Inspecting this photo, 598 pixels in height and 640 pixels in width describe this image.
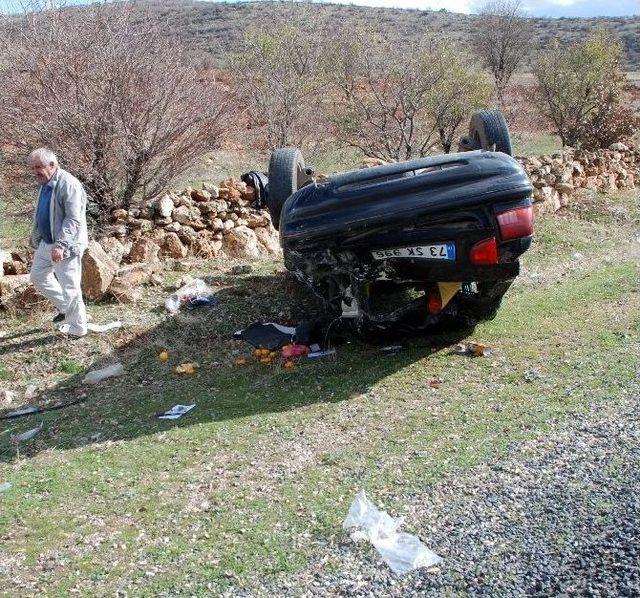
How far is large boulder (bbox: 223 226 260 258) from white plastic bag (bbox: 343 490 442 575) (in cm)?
533

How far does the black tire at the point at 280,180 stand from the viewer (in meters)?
6.62

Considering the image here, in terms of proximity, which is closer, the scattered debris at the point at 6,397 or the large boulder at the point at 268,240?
the scattered debris at the point at 6,397

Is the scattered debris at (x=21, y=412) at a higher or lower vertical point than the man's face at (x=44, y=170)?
lower

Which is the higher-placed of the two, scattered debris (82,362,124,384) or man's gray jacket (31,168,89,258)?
man's gray jacket (31,168,89,258)

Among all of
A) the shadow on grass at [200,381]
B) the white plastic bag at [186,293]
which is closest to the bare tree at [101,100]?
the white plastic bag at [186,293]

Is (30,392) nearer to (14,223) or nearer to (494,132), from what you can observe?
(494,132)

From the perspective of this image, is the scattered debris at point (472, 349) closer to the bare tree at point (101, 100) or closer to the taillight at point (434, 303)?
the taillight at point (434, 303)

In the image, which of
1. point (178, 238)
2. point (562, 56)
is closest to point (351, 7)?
point (562, 56)

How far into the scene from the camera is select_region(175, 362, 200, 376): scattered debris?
18.6 ft

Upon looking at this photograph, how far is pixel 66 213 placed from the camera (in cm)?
591

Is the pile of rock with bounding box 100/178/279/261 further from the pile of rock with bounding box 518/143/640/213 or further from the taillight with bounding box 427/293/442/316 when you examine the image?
the pile of rock with bounding box 518/143/640/213

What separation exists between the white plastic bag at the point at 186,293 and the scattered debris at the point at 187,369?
1.03 meters

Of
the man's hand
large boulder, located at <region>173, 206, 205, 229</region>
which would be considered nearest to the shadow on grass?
the man's hand

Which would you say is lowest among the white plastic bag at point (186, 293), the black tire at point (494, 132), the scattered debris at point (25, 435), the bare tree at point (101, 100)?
the scattered debris at point (25, 435)
